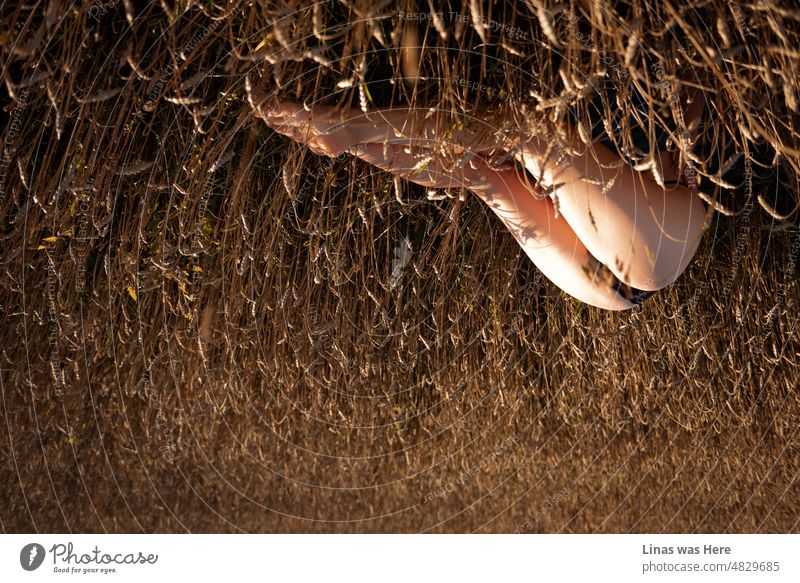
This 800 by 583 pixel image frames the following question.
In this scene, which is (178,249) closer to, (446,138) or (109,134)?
(109,134)

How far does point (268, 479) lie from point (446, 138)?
1.20 metres

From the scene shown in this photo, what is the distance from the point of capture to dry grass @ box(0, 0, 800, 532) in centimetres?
48

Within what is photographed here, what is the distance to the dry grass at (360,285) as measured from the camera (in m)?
0.48
